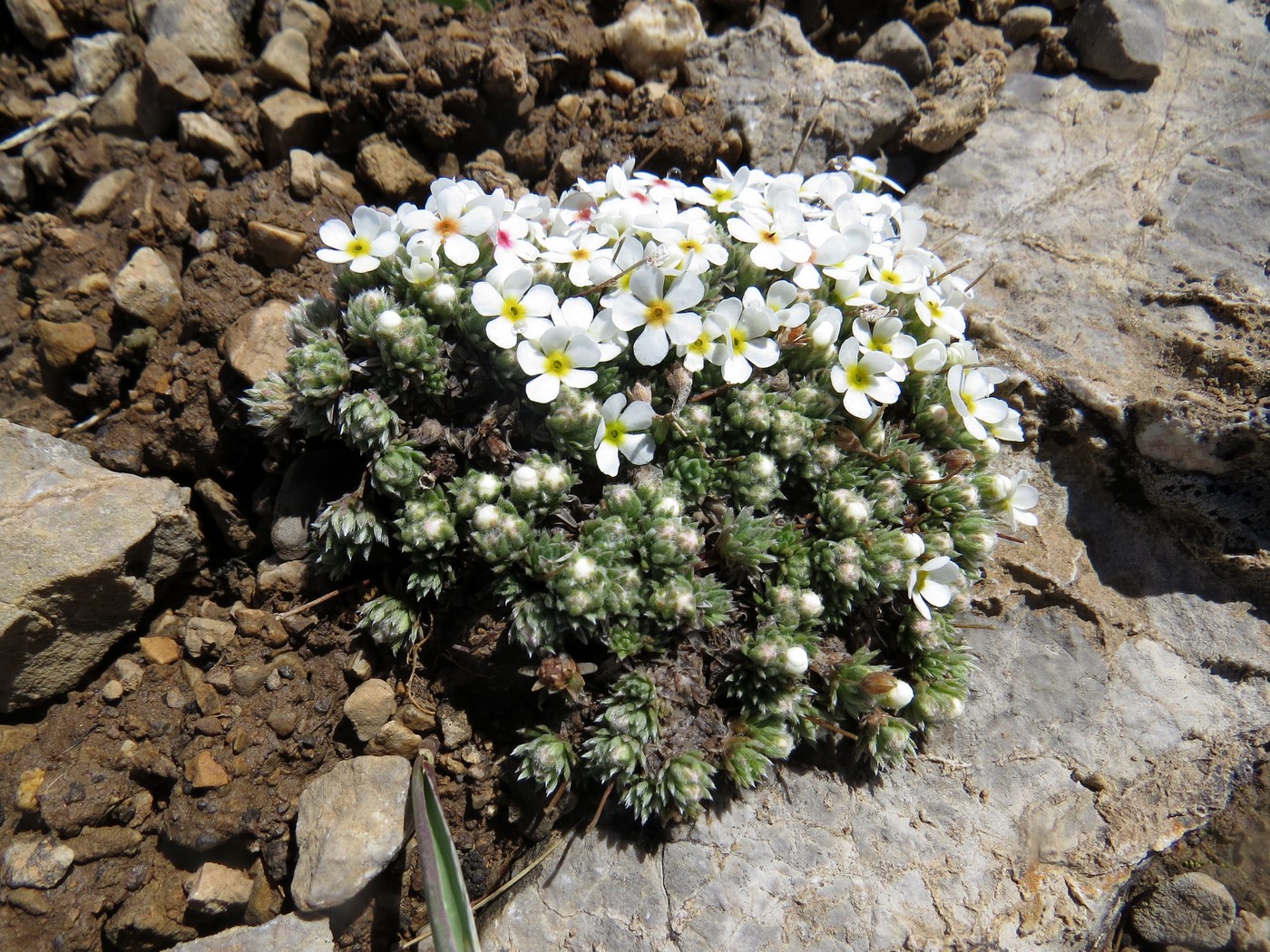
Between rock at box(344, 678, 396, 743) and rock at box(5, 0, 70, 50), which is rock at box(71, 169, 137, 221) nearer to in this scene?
rock at box(5, 0, 70, 50)

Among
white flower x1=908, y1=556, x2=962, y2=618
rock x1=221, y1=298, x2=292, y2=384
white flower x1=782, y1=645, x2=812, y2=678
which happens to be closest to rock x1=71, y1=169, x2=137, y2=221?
rock x1=221, y1=298, x2=292, y2=384

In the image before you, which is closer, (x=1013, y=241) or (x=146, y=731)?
(x=146, y=731)

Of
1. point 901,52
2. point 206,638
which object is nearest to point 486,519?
point 206,638

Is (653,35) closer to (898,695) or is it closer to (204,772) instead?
(898,695)

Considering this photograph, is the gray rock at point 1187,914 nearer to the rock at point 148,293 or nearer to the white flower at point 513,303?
the white flower at point 513,303

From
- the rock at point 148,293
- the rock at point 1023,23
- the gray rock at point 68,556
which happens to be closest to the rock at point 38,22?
the rock at point 148,293

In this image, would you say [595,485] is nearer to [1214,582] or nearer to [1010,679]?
[1010,679]

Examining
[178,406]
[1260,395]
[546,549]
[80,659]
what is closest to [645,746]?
[546,549]
